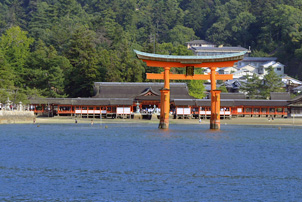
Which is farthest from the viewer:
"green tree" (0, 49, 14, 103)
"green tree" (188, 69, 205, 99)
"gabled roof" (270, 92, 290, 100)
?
"green tree" (188, 69, 205, 99)

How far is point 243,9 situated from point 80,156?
134m

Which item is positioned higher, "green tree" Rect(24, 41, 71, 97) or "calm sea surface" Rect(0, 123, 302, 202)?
"green tree" Rect(24, 41, 71, 97)

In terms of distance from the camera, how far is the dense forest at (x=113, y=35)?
306 ft

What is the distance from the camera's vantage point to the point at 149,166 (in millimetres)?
38375

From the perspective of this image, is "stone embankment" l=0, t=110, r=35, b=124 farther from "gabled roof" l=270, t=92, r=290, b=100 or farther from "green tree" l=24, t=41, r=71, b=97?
"gabled roof" l=270, t=92, r=290, b=100

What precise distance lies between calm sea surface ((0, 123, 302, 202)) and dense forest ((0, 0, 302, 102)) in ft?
95.4

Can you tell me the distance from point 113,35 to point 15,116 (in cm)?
5843

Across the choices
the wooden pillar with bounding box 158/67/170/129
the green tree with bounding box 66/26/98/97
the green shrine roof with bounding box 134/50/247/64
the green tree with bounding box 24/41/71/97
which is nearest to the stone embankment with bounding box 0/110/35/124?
the green tree with bounding box 24/41/71/97

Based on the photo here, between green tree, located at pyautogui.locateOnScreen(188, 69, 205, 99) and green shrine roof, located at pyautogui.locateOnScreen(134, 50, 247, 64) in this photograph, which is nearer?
green shrine roof, located at pyautogui.locateOnScreen(134, 50, 247, 64)

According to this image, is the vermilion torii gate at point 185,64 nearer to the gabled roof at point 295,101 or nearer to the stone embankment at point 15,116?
the stone embankment at point 15,116

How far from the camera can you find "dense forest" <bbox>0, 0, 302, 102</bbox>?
93.1 metres

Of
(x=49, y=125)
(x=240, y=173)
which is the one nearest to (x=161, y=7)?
(x=49, y=125)

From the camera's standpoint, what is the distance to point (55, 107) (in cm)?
8662

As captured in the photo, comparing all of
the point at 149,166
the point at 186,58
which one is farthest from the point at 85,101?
the point at 149,166
